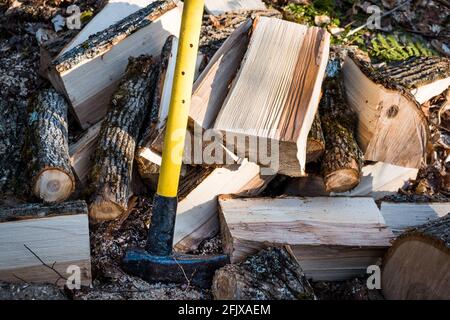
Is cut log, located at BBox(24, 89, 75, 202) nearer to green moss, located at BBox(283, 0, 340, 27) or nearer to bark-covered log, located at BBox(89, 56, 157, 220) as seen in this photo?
bark-covered log, located at BBox(89, 56, 157, 220)

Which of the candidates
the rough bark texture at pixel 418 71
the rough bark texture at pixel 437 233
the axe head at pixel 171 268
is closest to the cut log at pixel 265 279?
the axe head at pixel 171 268

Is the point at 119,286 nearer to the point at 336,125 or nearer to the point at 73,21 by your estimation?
the point at 336,125

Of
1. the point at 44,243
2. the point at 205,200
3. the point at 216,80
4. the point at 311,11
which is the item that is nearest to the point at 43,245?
the point at 44,243

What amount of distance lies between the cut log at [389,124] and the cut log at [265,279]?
0.98 metres

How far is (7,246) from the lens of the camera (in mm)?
3254

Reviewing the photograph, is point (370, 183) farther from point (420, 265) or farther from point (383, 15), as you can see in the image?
point (383, 15)

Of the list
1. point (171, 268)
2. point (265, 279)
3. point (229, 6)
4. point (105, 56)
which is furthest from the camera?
point (229, 6)

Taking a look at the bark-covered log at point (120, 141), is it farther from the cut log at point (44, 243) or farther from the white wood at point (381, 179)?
the white wood at point (381, 179)

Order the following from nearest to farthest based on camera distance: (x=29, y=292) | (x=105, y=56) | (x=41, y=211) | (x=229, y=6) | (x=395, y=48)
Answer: (x=29, y=292)
(x=41, y=211)
(x=105, y=56)
(x=229, y=6)
(x=395, y=48)

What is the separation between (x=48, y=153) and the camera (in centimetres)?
368

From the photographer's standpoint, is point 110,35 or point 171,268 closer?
point 171,268

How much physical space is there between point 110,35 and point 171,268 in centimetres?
166
